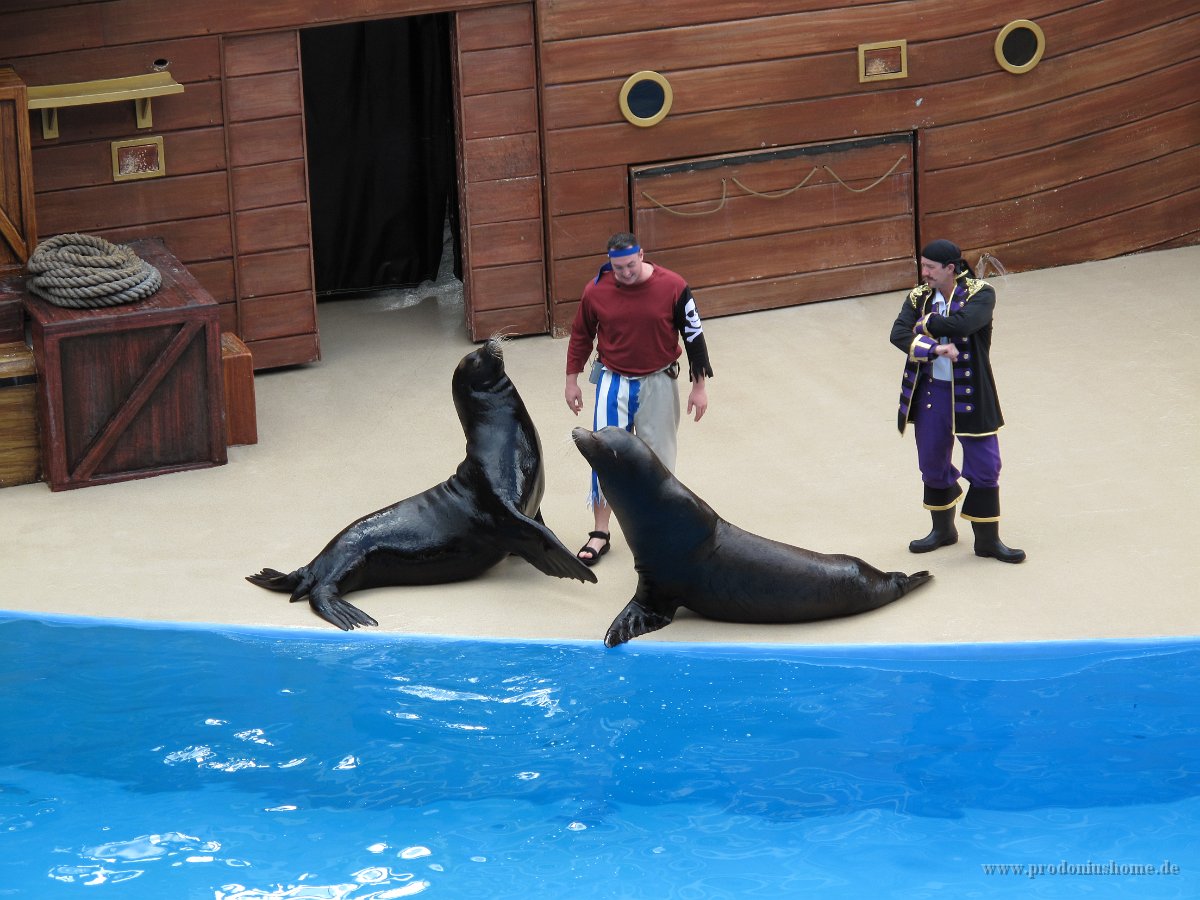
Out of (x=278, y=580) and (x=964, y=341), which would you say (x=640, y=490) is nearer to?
(x=964, y=341)

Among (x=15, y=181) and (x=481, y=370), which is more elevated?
(x=15, y=181)

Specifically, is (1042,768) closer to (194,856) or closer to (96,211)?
(194,856)

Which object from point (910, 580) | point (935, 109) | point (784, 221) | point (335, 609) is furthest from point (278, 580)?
point (935, 109)

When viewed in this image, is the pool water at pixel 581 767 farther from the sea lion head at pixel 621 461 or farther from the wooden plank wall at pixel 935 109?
the wooden plank wall at pixel 935 109

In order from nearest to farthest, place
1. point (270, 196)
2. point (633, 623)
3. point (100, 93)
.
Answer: point (633, 623) < point (100, 93) < point (270, 196)

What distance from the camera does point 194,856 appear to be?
5.28 metres

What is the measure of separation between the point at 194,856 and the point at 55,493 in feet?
7.94

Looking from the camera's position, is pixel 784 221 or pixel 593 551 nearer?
pixel 593 551

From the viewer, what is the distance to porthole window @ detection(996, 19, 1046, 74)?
→ 9016 mm

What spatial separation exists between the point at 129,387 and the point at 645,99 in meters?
2.83

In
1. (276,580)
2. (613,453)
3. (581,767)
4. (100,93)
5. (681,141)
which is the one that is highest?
(100,93)

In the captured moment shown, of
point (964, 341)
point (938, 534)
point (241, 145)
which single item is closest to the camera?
point (964, 341)

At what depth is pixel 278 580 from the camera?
20.8ft

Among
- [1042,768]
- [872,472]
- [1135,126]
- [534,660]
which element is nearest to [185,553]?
[534,660]
